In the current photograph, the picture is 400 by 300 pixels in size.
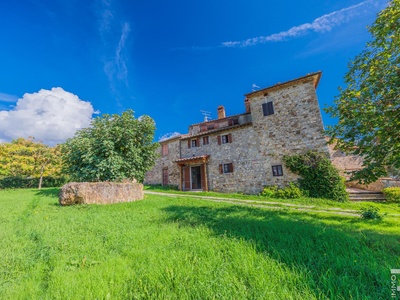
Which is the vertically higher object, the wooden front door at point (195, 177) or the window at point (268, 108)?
the window at point (268, 108)

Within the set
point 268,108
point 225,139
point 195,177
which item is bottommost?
point 195,177

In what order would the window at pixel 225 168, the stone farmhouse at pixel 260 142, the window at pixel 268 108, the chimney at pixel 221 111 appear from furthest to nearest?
the chimney at pixel 221 111 → the window at pixel 225 168 → the window at pixel 268 108 → the stone farmhouse at pixel 260 142

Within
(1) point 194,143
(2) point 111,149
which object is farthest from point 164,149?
(2) point 111,149

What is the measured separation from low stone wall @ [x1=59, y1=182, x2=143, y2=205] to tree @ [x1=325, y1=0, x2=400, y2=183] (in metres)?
10.2

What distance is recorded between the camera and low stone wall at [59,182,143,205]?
8852 millimetres

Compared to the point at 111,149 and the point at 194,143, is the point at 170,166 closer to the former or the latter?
the point at 194,143

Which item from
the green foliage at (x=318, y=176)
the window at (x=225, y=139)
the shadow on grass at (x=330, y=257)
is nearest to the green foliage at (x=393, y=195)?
the green foliage at (x=318, y=176)

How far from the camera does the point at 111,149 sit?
11.7 meters

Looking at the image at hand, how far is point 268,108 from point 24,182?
1302 inches

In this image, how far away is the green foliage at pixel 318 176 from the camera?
12430 mm

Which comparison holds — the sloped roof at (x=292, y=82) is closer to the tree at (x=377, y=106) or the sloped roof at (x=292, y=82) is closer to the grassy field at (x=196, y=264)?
the tree at (x=377, y=106)

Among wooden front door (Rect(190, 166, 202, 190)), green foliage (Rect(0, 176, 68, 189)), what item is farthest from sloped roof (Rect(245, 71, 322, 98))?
green foliage (Rect(0, 176, 68, 189))

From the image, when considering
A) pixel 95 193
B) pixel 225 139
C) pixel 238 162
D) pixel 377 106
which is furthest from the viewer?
pixel 225 139

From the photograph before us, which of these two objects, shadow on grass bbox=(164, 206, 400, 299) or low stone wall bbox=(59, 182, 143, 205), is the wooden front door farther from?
shadow on grass bbox=(164, 206, 400, 299)
